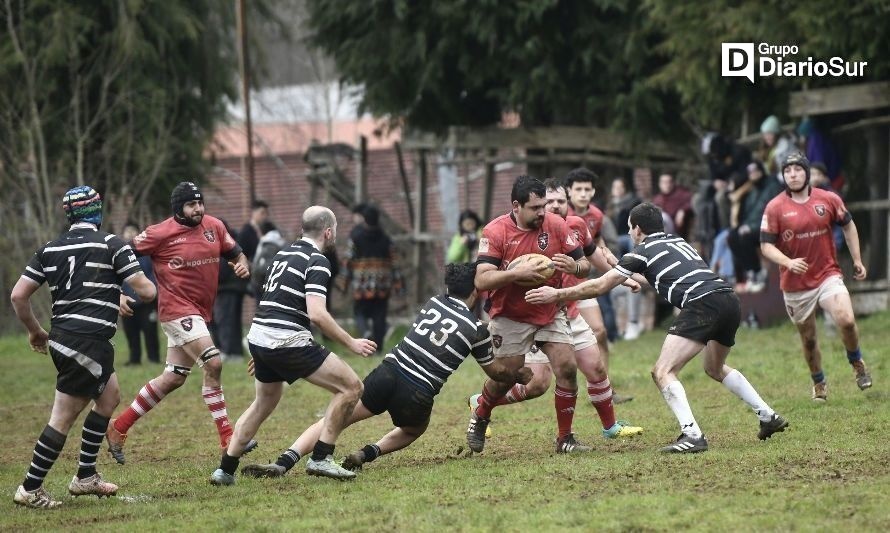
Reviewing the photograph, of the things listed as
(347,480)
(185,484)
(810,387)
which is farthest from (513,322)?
(810,387)

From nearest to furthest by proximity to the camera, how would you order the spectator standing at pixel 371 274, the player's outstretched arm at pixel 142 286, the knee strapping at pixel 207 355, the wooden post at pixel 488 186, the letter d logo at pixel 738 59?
1. the player's outstretched arm at pixel 142 286
2. the knee strapping at pixel 207 355
3. the letter d logo at pixel 738 59
4. the spectator standing at pixel 371 274
5. the wooden post at pixel 488 186

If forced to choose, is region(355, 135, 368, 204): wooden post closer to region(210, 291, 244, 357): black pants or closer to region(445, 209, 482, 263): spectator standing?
region(445, 209, 482, 263): spectator standing

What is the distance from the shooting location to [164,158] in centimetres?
2742

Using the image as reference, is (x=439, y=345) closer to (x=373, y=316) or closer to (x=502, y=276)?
(x=502, y=276)

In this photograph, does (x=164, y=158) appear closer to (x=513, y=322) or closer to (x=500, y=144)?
(x=500, y=144)

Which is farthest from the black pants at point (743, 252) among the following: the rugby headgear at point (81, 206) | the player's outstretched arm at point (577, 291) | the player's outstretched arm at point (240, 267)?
the rugby headgear at point (81, 206)

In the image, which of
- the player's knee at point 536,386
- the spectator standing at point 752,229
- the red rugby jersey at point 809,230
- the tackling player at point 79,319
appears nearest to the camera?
the tackling player at point 79,319

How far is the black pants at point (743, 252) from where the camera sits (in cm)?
2030

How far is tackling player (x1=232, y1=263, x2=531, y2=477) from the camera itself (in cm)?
1021

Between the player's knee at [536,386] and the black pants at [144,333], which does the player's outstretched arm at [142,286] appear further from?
the black pants at [144,333]

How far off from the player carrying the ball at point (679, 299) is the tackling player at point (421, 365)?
23.1 inches

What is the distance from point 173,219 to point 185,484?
104 inches

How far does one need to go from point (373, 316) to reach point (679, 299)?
11.0m

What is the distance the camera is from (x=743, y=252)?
20.5 meters
